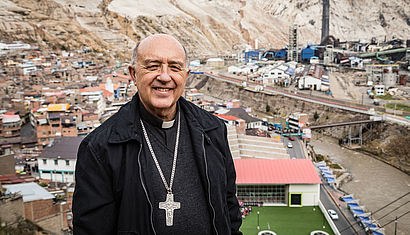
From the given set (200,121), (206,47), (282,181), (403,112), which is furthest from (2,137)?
(206,47)

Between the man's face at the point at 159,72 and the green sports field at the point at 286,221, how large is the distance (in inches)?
298

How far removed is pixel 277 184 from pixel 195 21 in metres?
47.6

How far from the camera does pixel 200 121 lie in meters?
1.33

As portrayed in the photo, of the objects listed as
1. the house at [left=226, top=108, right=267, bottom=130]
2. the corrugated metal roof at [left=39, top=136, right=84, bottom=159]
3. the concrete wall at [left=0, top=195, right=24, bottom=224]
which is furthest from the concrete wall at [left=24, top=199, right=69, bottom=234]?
the house at [left=226, top=108, right=267, bottom=130]

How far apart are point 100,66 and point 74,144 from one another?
2342 cm

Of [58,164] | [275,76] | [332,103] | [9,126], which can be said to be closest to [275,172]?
[58,164]

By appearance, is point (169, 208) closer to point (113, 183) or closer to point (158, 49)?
point (113, 183)

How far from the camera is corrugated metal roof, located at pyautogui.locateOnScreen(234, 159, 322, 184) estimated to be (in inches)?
388

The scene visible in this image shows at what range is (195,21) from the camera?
5478 cm

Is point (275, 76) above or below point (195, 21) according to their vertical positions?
below

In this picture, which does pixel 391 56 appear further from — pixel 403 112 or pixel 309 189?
pixel 309 189

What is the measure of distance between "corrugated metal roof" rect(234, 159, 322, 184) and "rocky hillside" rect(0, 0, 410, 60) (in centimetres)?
3343

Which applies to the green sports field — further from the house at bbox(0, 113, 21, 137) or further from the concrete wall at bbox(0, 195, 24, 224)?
the house at bbox(0, 113, 21, 137)

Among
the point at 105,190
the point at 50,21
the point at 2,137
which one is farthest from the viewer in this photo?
the point at 50,21
